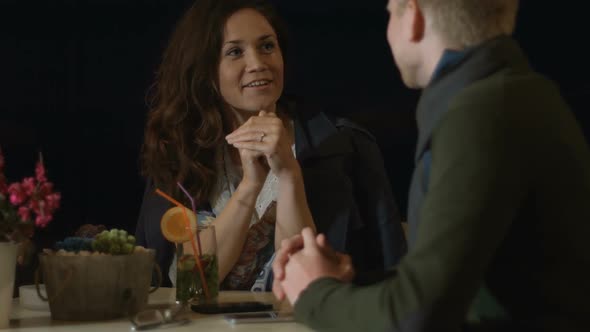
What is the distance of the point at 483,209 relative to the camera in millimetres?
922

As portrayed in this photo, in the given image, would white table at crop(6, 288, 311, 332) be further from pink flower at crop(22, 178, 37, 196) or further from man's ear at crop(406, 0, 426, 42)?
man's ear at crop(406, 0, 426, 42)

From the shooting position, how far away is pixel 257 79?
2229mm

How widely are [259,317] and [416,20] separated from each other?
559 millimetres

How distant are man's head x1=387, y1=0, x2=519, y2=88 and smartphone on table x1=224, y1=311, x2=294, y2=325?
45cm

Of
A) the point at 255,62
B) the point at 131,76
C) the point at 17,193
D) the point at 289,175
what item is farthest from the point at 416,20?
the point at 131,76

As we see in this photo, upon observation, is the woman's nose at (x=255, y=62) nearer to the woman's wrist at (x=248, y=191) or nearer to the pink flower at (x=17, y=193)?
the woman's wrist at (x=248, y=191)

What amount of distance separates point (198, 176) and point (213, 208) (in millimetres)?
97

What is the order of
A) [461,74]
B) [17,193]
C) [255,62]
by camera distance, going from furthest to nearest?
1. [255,62]
2. [17,193]
3. [461,74]

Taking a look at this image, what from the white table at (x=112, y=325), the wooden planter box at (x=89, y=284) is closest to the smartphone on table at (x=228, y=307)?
the white table at (x=112, y=325)

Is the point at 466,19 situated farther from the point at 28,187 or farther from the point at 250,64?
the point at 250,64

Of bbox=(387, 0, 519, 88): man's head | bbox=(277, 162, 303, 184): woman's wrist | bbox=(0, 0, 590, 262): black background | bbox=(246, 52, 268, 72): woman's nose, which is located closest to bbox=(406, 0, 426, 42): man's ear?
bbox=(387, 0, 519, 88): man's head

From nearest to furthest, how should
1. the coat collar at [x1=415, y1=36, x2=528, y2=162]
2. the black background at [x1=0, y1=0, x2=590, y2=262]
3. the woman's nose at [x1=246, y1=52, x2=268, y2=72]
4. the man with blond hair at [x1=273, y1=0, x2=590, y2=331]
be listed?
the man with blond hair at [x1=273, y1=0, x2=590, y2=331], the coat collar at [x1=415, y1=36, x2=528, y2=162], the woman's nose at [x1=246, y1=52, x2=268, y2=72], the black background at [x1=0, y1=0, x2=590, y2=262]

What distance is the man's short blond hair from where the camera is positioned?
1101mm

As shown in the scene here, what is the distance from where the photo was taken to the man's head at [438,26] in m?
1.10
